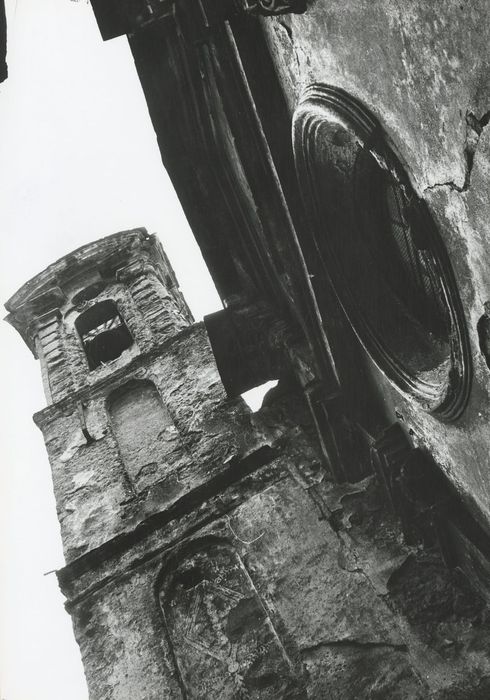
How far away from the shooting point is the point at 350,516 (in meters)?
5.30

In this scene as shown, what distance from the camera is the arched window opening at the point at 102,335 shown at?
11289 millimetres

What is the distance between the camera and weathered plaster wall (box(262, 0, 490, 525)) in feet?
6.01

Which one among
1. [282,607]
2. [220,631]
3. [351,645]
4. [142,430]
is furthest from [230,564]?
[142,430]

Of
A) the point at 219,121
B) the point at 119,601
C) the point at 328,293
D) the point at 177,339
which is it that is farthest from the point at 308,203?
the point at 177,339

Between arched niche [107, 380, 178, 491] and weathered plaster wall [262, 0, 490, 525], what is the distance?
4726mm

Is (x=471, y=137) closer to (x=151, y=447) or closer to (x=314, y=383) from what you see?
(x=314, y=383)

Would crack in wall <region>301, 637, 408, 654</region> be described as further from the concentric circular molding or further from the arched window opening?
the arched window opening

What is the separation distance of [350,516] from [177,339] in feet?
15.9

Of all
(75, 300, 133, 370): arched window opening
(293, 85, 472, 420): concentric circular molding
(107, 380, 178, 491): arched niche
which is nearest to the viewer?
(293, 85, 472, 420): concentric circular molding

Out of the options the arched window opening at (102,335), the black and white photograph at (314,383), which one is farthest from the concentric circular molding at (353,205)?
the arched window opening at (102,335)

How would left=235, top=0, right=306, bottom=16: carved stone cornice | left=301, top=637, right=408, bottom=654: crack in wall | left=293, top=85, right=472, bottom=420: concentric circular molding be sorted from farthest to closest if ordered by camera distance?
left=301, top=637, right=408, bottom=654: crack in wall → left=235, top=0, right=306, bottom=16: carved stone cornice → left=293, top=85, right=472, bottom=420: concentric circular molding

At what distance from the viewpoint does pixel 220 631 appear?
5238mm

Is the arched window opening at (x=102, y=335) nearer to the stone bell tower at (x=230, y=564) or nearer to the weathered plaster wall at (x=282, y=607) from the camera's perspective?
the stone bell tower at (x=230, y=564)

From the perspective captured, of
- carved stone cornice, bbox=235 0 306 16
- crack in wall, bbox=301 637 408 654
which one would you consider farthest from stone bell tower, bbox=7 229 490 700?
carved stone cornice, bbox=235 0 306 16
